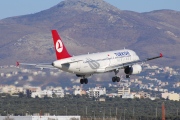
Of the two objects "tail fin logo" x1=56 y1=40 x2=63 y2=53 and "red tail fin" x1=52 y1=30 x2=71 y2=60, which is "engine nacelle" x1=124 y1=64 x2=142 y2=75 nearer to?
"red tail fin" x1=52 y1=30 x2=71 y2=60

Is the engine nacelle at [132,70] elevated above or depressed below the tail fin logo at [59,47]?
below

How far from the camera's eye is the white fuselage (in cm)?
11050

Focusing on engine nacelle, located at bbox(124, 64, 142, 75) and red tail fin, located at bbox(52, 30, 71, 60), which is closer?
red tail fin, located at bbox(52, 30, 71, 60)

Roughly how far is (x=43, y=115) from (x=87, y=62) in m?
69.0

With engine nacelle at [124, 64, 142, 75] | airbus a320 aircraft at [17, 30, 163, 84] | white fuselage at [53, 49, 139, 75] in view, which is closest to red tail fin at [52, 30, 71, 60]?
airbus a320 aircraft at [17, 30, 163, 84]

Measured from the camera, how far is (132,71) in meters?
119

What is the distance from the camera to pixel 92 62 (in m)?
114

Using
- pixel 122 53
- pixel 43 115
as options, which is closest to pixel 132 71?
pixel 122 53

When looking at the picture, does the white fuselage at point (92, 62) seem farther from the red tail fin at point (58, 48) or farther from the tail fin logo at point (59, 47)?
the tail fin logo at point (59, 47)

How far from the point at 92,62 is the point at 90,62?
403 mm

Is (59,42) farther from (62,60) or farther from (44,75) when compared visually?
(44,75)

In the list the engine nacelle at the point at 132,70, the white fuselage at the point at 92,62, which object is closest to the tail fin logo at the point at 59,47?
the white fuselage at the point at 92,62

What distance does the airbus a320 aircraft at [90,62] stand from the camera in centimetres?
11056

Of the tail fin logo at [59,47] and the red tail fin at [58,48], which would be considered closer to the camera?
the red tail fin at [58,48]
